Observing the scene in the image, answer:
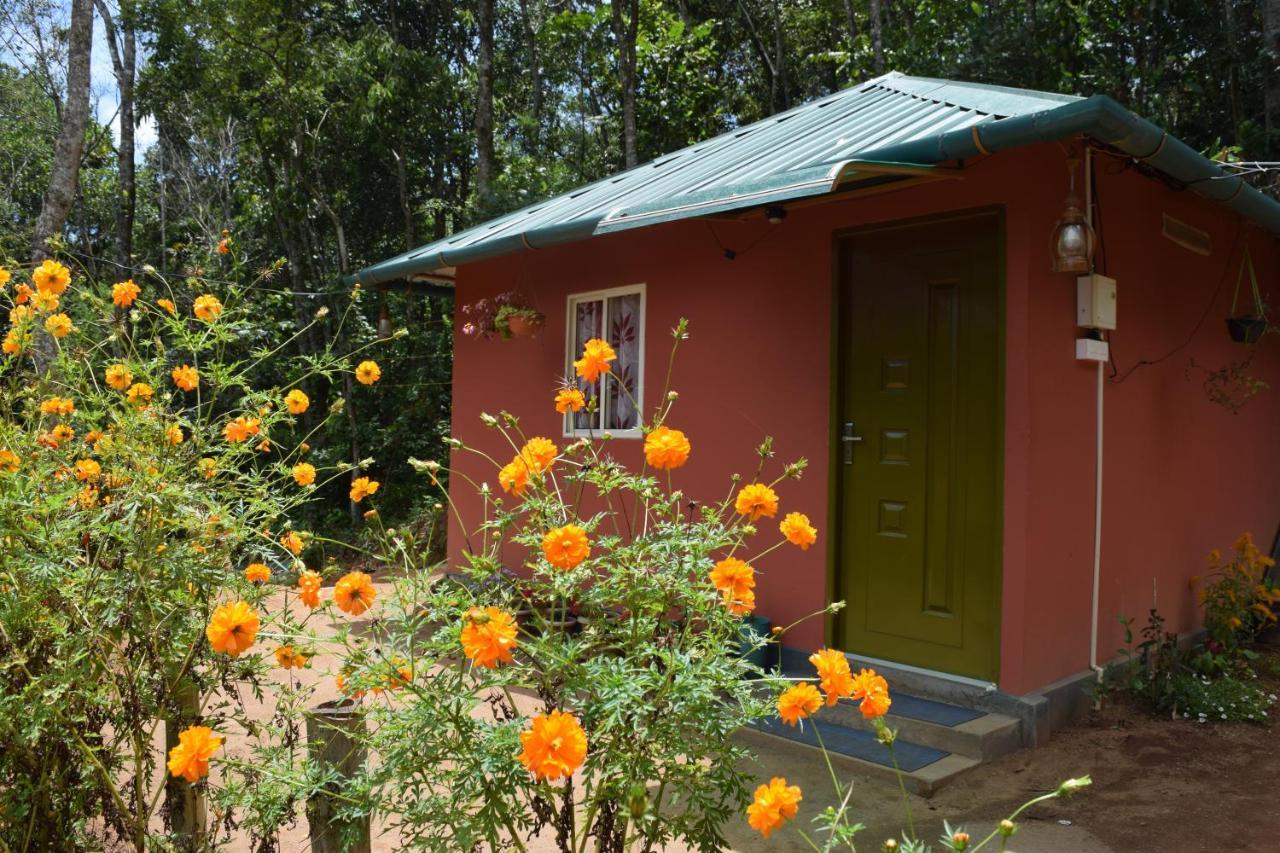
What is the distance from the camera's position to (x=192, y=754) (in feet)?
6.24

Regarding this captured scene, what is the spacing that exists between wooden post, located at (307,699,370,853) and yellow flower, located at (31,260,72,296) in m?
1.43

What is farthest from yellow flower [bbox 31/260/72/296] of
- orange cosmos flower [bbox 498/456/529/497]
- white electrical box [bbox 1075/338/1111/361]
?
white electrical box [bbox 1075/338/1111/361]

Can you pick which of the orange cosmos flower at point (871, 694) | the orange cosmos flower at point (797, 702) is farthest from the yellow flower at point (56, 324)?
the orange cosmos flower at point (871, 694)

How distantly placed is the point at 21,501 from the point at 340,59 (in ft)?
38.1

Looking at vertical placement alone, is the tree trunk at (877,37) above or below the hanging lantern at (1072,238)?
above

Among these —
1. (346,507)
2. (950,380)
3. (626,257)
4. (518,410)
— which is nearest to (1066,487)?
(950,380)

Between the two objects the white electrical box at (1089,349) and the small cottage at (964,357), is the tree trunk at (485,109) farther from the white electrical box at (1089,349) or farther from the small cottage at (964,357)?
the white electrical box at (1089,349)

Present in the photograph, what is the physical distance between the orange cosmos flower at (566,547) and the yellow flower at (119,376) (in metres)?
1.61

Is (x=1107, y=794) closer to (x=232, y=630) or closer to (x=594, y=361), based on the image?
(x=594, y=361)

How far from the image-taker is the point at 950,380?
467 centimetres

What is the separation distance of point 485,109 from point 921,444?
32.1 ft

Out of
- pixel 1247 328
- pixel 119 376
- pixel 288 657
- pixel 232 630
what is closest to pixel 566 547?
pixel 232 630

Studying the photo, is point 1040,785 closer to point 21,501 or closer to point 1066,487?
point 1066,487

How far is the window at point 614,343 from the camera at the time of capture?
6281 millimetres
